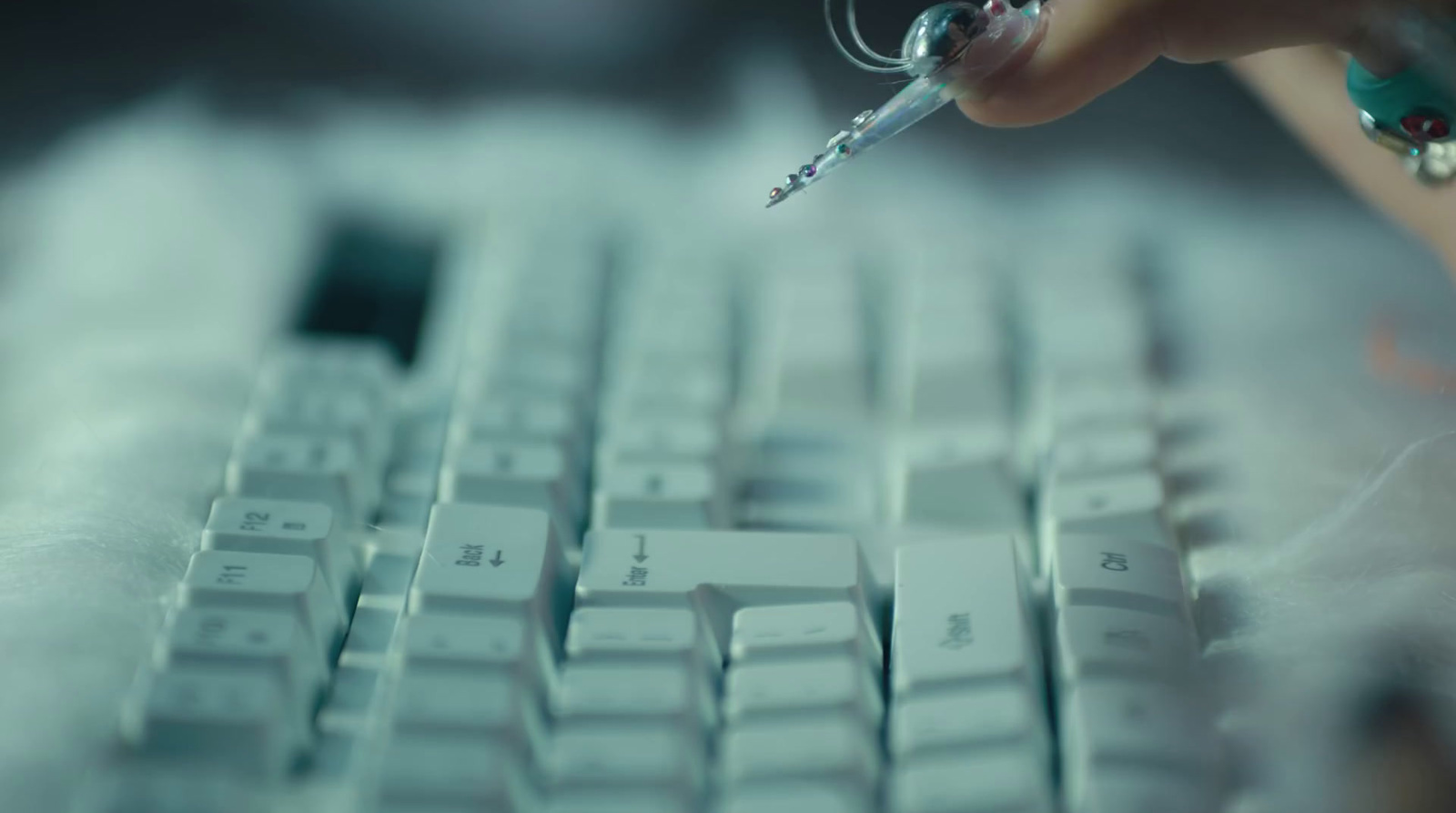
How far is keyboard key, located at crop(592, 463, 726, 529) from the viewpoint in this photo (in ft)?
1.21

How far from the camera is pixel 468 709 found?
0.29m

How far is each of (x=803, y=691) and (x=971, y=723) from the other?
0.04m

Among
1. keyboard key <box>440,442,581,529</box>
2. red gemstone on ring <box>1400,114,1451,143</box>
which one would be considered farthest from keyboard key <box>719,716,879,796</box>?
red gemstone on ring <box>1400,114,1451,143</box>

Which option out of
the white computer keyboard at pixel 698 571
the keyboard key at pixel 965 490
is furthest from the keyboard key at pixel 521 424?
the keyboard key at pixel 965 490

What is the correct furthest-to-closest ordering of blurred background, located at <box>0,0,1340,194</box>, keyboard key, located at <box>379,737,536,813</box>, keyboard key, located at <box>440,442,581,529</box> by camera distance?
blurred background, located at <box>0,0,1340,194</box>, keyboard key, located at <box>440,442,581,529</box>, keyboard key, located at <box>379,737,536,813</box>

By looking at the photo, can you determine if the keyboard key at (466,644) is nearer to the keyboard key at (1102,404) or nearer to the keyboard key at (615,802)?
the keyboard key at (615,802)

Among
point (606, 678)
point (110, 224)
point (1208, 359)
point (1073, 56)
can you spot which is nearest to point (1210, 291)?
point (1208, 359)

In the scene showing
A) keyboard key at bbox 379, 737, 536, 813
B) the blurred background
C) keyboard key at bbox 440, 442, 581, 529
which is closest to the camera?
keyboard key at bbox 379, 737, 536, 813

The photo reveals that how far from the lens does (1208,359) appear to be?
44 centimetres

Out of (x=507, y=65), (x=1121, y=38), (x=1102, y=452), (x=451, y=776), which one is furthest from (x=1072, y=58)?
(x=507, y=65)

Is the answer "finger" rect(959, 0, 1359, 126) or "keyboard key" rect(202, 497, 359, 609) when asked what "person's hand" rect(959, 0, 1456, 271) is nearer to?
"finger" rect(959, 0, 1359, 126)

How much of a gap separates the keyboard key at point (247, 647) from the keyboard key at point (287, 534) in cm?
3

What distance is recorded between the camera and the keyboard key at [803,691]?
294 millimetres

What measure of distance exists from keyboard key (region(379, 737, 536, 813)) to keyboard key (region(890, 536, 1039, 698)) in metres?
0.09
